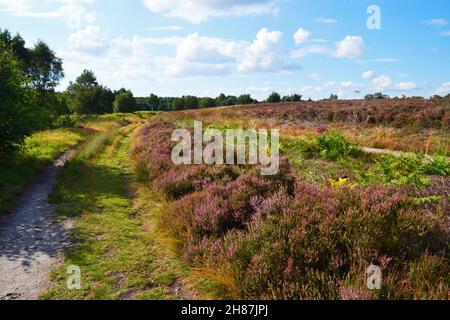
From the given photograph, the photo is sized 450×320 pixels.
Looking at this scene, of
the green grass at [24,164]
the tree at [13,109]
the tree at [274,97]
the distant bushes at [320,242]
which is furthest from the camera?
the tree at [274,97]

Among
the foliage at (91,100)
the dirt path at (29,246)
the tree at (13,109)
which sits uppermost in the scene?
the foliage at (91,100)

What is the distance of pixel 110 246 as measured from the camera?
7.12 m

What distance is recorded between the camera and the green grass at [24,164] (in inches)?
419

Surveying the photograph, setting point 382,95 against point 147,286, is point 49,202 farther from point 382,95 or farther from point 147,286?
point 382,95

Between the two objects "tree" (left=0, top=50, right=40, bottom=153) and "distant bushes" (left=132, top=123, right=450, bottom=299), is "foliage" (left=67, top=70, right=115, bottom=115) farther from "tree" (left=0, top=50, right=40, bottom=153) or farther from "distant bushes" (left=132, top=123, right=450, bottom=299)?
"distant bushes" (left=132, top=123, right=450, bottom=299)

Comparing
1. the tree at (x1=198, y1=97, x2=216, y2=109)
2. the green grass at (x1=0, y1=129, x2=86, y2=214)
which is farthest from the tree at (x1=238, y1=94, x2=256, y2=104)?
the green grass at (x1=0, y1=129, x2=86, y2=214)

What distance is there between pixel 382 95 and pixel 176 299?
6729 cm

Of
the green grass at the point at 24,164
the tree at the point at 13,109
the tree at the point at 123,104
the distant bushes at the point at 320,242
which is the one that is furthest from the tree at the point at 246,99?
the distant bushes at the point at 320,242

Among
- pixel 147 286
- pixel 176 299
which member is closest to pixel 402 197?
pixel 176 299

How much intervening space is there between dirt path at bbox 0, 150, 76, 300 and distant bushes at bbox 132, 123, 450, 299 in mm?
2386

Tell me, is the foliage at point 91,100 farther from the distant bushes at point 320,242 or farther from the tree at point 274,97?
the distant bushes at point 320,242

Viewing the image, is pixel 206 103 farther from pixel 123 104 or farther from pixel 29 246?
pixel 29 246

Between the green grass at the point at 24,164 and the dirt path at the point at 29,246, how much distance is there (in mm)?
375

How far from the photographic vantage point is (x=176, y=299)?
5078 mm
